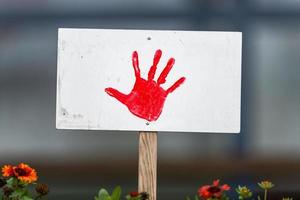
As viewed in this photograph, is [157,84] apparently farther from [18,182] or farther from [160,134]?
[160,134]

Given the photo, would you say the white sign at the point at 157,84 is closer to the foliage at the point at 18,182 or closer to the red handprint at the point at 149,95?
the red handprint at the point at 149,95

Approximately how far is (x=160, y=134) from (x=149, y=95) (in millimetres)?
737

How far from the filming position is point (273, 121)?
8.80ft

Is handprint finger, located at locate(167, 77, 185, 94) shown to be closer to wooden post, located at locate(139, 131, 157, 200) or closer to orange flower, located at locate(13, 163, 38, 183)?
wooden post, located at locate(139, 131, 157, 200)

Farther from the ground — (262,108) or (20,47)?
(20,47)

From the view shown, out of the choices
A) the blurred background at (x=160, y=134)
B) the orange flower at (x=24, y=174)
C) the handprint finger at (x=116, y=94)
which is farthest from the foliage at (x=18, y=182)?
the blurred background at (x=160, y=134)

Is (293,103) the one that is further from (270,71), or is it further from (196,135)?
(196,135)

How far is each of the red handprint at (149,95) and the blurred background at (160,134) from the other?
72cm

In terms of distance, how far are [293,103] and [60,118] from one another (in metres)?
1.13

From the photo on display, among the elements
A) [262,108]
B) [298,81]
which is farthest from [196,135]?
[298,81]

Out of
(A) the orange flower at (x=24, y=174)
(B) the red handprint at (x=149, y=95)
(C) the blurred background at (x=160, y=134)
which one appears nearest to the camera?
(A) the orange flower at (x=24, y=174)

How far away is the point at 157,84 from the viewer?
194 centimetres

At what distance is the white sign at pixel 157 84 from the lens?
76.6 inches

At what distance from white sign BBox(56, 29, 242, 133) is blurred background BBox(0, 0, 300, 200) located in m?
0.70
